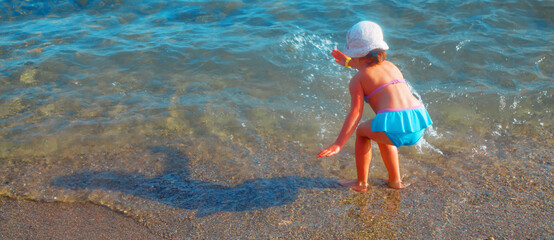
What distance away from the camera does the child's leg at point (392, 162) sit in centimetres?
353

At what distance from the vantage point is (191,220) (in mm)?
3258

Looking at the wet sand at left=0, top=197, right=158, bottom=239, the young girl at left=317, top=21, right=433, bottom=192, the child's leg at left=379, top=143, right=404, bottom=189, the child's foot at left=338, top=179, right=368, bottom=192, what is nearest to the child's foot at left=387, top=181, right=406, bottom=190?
the child's leg at left=379, top=143, right=404, bottom=189

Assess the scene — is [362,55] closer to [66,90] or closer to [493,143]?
[493,143]

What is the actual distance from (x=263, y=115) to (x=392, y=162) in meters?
1.97

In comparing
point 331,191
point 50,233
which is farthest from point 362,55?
point 50,233

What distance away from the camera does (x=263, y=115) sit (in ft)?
16.9

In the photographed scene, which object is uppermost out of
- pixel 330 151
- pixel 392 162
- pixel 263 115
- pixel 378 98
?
pixel 378 98

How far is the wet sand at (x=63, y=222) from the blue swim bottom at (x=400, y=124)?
1.88 m

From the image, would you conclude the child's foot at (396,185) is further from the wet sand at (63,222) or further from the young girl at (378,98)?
the wet sand at (63,222)

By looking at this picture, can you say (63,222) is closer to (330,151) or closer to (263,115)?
(330,151)

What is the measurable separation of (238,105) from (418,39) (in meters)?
3.64

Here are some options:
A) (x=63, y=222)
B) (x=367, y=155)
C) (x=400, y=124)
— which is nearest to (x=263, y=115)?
(x=367, y=155)

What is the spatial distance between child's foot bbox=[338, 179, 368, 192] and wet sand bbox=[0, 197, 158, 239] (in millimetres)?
1660

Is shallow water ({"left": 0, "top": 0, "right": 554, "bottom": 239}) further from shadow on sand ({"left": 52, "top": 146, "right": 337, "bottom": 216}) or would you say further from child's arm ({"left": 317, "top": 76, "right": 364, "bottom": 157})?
child's arm ({"left": 317, "top": 76, "right": 364, "bottom": 157})
